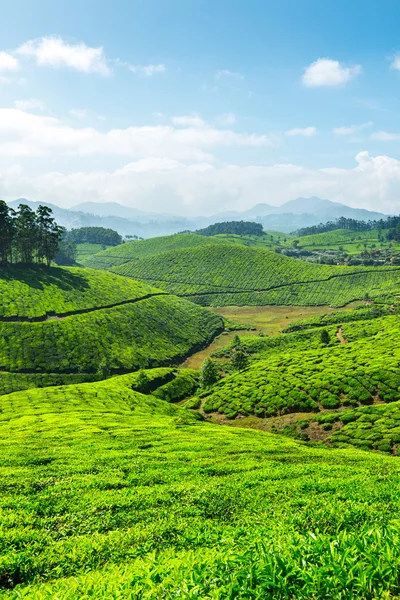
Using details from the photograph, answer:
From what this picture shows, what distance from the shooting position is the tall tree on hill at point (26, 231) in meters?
141

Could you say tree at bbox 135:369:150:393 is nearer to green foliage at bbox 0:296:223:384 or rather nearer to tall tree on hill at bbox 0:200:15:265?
green foliage at bbox 0:296:223:384

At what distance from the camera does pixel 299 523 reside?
12141mm

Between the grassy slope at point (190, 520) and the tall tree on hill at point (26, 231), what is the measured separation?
5017 inches

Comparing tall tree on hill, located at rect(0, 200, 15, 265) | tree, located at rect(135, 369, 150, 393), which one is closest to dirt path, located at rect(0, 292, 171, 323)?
tall tree on hill, located at rect(0, 200, 15, 265)

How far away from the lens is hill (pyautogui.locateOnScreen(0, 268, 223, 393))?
9875cm

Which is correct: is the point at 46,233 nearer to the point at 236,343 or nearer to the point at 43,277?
the point at 43,277

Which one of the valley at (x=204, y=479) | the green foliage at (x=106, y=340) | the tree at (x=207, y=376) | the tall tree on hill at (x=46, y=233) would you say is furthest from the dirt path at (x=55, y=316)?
the tree at (x=207, y=376)

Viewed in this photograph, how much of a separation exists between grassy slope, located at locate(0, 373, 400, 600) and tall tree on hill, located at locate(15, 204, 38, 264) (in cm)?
12742

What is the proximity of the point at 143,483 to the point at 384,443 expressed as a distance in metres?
33.0

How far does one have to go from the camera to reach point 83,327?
11856 cm

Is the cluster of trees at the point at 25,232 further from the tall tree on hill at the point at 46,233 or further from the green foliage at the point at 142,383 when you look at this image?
the green foliage at the point at 142,383

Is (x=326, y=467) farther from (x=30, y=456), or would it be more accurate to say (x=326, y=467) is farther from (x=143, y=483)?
(x=30, y=456)

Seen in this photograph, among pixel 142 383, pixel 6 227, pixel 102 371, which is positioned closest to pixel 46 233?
pixel 6 227

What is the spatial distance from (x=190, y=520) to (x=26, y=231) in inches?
6022
